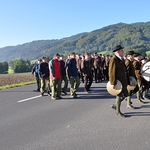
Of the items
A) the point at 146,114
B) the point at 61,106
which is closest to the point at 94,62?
the point at 61,106

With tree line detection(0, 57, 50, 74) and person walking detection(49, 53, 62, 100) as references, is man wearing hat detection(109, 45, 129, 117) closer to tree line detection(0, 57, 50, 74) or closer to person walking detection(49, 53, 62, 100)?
person walking detection(49, 53, 62, 100)

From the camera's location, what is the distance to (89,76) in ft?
40.9

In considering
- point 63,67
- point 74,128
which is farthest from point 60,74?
point 74,128

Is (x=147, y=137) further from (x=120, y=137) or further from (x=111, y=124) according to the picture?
(x=111, y=124)

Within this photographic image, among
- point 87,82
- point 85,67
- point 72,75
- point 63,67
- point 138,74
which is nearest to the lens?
point 138,74

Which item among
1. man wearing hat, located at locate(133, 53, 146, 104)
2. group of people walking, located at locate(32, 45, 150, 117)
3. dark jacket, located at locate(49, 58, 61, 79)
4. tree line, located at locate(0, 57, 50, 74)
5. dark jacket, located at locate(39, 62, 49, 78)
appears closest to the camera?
group of people walking, located at locate(32, 45, 150, 117)

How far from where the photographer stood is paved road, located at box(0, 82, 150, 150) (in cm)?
474

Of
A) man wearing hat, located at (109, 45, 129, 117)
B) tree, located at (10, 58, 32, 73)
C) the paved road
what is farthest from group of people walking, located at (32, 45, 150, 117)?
tree, located at (10, 58, 32, 73)

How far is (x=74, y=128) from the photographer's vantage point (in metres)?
5.85

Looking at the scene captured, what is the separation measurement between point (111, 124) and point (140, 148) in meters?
1.65

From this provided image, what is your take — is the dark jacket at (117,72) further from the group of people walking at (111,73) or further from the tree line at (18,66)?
the tree line at (18,66)

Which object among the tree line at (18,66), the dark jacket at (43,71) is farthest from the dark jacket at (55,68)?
the tree line at (18,66)

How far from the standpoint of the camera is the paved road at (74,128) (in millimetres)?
4742

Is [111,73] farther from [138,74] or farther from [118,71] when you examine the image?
[138,74]
